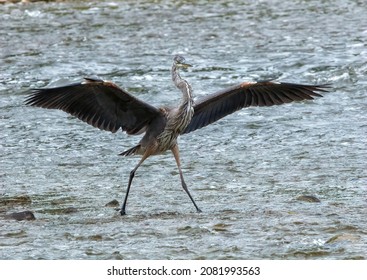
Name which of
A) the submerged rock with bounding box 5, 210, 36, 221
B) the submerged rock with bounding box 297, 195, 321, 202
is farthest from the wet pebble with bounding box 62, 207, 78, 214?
the submerged rock with bounding box 297, 195, 321, 202

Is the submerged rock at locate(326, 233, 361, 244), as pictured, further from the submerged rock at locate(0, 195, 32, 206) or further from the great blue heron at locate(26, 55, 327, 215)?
the submerged rock at locate(0, 195, 32, 206)

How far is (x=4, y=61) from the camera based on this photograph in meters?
16.3

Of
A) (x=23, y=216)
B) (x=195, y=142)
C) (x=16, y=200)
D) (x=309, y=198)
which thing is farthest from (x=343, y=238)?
(x=195, y=142)

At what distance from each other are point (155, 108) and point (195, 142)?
2.77 metres

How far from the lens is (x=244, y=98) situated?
9.59m

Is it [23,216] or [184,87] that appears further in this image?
[184,87]

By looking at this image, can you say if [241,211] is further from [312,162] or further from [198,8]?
[198,8]

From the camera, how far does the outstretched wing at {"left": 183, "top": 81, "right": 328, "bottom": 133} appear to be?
369 inches

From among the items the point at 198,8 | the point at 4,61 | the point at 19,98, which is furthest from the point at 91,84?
the point at 198,8

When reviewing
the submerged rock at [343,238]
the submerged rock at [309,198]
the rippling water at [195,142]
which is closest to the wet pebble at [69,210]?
the rippling water at [195,142]

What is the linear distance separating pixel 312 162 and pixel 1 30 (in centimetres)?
956

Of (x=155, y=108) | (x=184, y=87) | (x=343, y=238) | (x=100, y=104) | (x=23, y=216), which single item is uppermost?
(x=184, y=87)

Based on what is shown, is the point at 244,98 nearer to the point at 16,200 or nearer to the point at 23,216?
the point at 16,200

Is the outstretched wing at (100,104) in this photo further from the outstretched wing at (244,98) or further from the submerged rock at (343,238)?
the submerged rock at (343,238)
